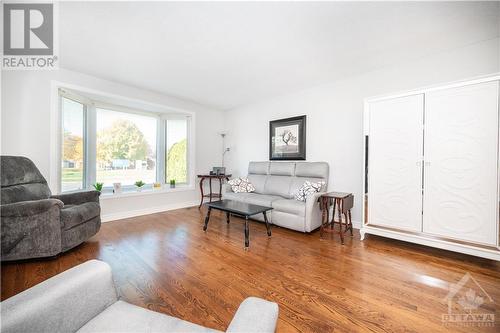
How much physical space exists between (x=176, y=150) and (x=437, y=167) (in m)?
4.68

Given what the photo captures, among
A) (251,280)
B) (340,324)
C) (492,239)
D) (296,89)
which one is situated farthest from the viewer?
(296,89)

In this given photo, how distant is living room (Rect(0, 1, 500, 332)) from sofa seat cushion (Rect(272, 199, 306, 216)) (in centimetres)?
3

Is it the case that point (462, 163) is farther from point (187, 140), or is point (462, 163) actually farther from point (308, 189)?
point (187, 140)

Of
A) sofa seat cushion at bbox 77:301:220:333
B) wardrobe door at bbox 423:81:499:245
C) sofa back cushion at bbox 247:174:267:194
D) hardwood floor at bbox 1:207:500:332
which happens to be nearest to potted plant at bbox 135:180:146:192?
hardwood floor at bbox 1:207:500:332

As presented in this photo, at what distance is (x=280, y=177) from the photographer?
3.87 metres

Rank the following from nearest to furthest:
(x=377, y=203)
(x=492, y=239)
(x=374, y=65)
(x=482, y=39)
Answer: (x=492, y=239) < (x=482, y=39) < (x=377, y=203) < (x=374, y=65)

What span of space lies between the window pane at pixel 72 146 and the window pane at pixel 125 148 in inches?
12.2

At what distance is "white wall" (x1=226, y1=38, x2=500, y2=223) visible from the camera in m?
2.40

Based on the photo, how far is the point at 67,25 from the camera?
80.0 inches

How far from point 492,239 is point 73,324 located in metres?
3.28

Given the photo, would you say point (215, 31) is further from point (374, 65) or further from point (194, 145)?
point (194, 145)

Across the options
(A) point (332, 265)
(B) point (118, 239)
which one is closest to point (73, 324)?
(A) point (332, 265)

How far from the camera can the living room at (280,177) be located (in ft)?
4.60

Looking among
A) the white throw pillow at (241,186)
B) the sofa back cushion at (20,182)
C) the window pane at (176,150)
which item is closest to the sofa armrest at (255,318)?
the sofa back cushion at (20,182)
